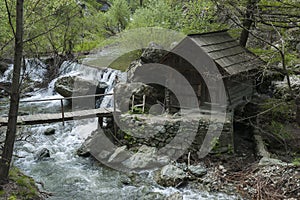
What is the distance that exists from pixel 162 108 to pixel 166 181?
14.0 feet

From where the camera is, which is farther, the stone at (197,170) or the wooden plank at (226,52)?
the wooden plank at (226,52)

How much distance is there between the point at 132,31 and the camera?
17266mm

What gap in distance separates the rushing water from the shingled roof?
435 centimetres

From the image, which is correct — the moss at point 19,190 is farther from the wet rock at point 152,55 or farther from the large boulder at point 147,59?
the wet rock at point 152,55

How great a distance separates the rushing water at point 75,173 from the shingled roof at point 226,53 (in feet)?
14.3

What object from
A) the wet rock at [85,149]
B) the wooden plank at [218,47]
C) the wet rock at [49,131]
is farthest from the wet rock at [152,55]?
the wet rock at [49,131]

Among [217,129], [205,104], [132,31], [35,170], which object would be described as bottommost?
[35,170]

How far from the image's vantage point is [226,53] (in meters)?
10.4

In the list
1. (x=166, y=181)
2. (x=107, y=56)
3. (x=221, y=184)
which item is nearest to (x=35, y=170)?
(x=166, y=181)

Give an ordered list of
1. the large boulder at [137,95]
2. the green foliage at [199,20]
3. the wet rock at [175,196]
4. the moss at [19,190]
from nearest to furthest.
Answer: the moss at [19,190]
the wet rock at [175,196]
the large boulder at [137,95]
the green foliage at [199,20]

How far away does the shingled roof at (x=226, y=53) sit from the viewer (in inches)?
381

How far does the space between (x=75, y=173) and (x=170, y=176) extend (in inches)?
124

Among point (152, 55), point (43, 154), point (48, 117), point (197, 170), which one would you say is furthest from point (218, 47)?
point (43, 154)

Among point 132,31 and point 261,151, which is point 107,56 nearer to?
point 132,31
